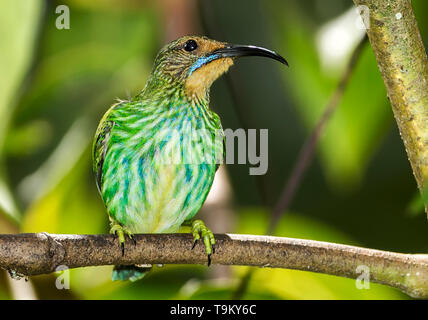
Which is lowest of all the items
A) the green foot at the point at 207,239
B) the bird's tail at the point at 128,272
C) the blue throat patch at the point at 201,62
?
the green foot at the point at 207,239

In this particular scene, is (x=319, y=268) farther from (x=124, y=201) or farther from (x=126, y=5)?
(x=126, y=5)

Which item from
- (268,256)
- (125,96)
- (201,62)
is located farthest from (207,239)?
(125,96)

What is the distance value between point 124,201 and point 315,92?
84 centimetres

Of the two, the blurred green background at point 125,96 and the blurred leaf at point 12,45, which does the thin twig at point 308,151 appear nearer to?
the blurred green background at point 125,96

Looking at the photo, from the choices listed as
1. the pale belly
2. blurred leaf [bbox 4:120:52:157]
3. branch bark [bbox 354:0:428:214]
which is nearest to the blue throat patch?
the pale belly

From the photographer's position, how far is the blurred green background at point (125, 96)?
8.95 ft

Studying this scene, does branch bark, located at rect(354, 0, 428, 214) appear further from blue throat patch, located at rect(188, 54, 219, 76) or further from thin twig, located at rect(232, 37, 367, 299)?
blue throat patch, located at rect(188, 54, 219, 76)

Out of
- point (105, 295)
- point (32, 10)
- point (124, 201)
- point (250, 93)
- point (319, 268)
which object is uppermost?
point (250, 93)

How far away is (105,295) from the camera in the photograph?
291 centimetres

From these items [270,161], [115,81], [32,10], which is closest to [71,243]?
[32,10]

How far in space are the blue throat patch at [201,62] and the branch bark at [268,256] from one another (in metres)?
0.83

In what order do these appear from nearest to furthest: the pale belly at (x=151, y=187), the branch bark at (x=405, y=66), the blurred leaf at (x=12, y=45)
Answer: the branch bark at (x=405, y=66), the blurred leaf at (x=12, y=45), the pale belly at (x=151, y=187)

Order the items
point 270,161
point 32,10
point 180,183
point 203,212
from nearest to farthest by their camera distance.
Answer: point 32,10
point 180,183
point 203,212
point 270,161
